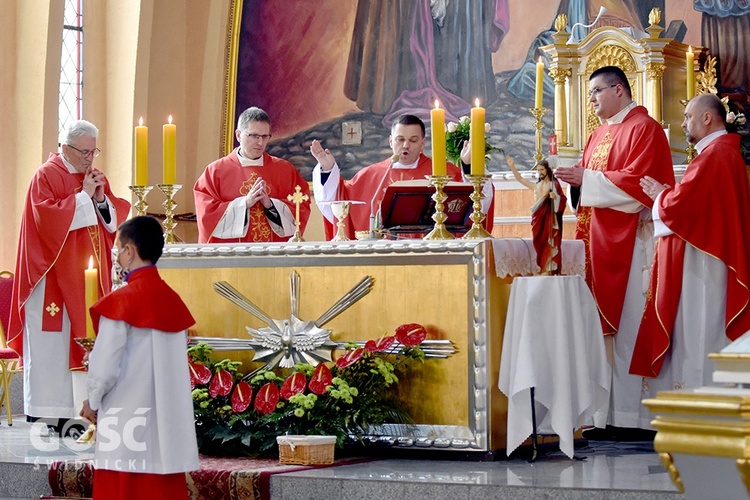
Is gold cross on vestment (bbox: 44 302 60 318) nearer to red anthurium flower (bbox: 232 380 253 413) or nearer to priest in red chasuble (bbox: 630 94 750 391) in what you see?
red anthurium flower (bbox: 232 380 253 413)

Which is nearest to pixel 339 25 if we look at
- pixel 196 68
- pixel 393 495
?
pixel 196 68

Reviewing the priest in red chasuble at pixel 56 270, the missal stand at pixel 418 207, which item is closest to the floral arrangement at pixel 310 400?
the missal stand at pixel 418 207

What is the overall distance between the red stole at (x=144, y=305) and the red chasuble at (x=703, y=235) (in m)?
2.88

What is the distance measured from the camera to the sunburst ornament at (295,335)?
6.06 metres

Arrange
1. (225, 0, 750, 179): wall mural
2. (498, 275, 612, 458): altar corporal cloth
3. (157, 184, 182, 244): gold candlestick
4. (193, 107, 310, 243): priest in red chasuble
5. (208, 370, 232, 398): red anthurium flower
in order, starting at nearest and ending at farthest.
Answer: (498, 275, 612, 458): altar corporal cloth < (208, 370, 232, 398): red anthurium flower < (157, 184, 182, 244): gold candlestick < (193, 107, 310, 243): priest in red chasuble < (225, 0, 750, 179): wall mural

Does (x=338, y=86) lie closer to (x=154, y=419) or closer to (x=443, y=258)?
(x=443, y=258)

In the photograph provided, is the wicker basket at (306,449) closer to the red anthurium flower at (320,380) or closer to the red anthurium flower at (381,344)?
the red anthurium flower at (320,380)

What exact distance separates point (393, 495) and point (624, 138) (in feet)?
8.91

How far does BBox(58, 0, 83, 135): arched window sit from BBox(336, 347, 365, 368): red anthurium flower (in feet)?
17.5

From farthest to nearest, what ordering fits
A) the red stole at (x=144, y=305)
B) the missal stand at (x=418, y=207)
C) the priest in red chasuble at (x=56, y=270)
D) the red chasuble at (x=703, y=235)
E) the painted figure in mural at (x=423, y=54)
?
the painted figure in mural at (x=423, y=54)
the priest in red chasuble at (x=56, y=270)
the red chasuble at (x=703, y=235)
the missal stand at (x=418, y=207)
the red stole at (x=144, y=305)

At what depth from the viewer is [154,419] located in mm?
4324

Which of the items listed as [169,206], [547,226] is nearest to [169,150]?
[169,206]

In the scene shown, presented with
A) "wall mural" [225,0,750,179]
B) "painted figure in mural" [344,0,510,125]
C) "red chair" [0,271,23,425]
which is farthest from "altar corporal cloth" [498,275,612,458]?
"painted figure in mural" [344,0,510,125]

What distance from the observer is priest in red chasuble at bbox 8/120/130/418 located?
732 centimetres
